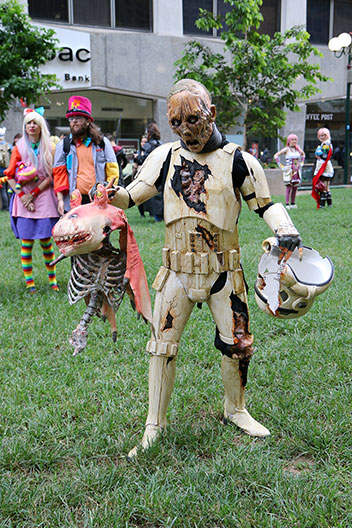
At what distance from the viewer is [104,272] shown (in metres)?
2.53

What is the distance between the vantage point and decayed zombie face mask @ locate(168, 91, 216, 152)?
246 centimetres

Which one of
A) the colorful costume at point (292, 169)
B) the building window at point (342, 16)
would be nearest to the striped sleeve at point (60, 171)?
the colorful costume at point (292, 169)

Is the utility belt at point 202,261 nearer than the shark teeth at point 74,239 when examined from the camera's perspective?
No

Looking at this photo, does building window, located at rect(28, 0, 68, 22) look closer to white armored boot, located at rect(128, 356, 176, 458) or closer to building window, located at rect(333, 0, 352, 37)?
building window, located at rect(333, 0, 352, 37)

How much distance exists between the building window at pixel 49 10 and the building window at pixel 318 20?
1004 centimetres

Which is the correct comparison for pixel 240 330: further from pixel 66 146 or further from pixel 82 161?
pixel 66 146

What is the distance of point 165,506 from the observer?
243cm

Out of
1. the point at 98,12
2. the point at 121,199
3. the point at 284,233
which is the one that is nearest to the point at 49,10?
the point at 98,12

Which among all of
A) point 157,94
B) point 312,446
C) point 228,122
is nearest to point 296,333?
point 312,446

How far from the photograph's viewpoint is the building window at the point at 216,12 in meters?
19.1

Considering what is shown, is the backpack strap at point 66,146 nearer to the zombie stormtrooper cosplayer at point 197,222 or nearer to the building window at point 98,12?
the zombie stormtrooper cosplayer at point 197,222

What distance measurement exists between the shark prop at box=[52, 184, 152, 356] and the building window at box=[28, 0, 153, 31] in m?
17.0

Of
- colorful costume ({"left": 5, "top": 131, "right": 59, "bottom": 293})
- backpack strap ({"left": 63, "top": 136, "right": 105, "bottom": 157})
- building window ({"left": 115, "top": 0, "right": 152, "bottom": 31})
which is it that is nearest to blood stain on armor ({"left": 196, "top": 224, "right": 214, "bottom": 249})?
backpack strap ({"left": 63, "top": 136, "right": 105, "bottom": 157})

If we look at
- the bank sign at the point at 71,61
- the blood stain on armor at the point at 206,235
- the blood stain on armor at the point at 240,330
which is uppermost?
the bank sign at the point at 71,61
